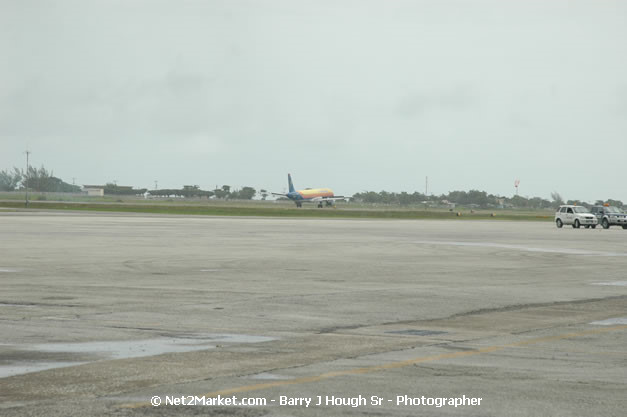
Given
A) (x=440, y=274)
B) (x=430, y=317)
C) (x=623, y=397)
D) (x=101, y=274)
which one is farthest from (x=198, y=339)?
(x=440, y=274)

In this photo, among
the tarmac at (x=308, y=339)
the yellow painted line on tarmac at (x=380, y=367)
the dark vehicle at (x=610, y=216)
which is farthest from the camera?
the dark vehicle at (x=610, y=216)

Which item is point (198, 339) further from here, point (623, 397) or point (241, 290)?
point (241, 290)

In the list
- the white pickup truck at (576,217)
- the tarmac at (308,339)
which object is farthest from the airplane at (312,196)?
the tarmac at (308,339)

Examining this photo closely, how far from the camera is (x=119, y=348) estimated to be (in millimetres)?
10688

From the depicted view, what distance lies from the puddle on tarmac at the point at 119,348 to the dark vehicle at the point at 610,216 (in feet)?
225

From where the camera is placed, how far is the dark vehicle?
74.8 metres

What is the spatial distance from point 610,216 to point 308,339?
2697 inches

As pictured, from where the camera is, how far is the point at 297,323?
1336cm

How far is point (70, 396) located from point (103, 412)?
2.48 ft

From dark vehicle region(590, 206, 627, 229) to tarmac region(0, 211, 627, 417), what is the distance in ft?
171

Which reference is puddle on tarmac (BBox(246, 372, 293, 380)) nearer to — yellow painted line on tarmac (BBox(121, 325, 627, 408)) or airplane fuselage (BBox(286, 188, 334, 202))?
yellow painted line on tarmac (BBox(121, 325, 627, 408))

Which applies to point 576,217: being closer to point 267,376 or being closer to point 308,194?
point 267,376

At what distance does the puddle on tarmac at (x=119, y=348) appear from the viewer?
9.43 meters

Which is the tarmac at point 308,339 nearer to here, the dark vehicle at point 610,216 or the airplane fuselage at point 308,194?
the dark vehicle at point 610,216
